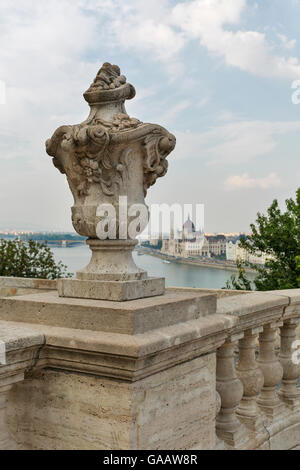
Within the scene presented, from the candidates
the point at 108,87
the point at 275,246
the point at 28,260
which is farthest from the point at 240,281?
the point at 108,87

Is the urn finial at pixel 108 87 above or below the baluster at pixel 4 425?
above

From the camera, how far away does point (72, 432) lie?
7.20 ft

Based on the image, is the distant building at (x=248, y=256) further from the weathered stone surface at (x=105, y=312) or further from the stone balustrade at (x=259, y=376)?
the weathered stone surface at (x=105, y=312)

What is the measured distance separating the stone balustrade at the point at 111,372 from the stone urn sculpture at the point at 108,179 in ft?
0.50

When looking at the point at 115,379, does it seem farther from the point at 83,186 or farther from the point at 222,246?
the point at 222,246

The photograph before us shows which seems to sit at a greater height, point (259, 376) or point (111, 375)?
point (111, 375)

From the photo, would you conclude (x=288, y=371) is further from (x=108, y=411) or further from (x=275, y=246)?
(x=275, y=246)

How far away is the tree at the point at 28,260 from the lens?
17.1m

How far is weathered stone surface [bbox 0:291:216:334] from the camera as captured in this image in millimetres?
2102

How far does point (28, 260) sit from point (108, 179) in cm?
1562

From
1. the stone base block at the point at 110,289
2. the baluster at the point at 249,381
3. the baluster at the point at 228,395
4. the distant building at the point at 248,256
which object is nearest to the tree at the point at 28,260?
the distant building at the point at 248,256

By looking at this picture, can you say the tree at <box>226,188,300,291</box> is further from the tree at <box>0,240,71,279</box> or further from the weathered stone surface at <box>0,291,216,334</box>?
the weathered stone surface at <box>0,291,216,334</box>

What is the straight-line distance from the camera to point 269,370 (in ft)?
10.9

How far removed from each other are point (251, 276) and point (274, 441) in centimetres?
1625
